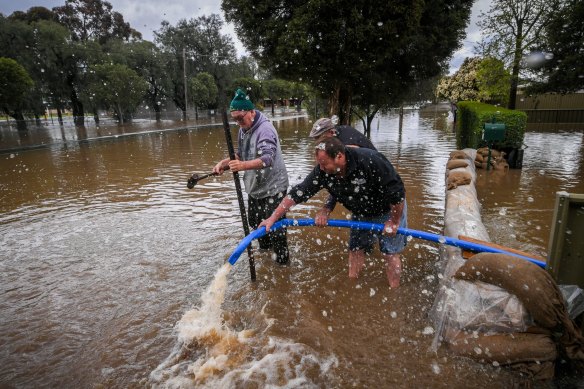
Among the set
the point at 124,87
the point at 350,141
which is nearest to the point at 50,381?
the point at 350,141

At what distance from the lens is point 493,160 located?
8992mm

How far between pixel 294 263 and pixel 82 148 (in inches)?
601

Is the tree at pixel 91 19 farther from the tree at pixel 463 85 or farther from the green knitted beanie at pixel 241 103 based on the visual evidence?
the green knitted beanie at pixel 241 103

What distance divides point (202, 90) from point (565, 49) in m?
27.6

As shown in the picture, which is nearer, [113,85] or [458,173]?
[458,173]

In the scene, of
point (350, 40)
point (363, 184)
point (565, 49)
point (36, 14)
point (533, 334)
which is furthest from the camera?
point (36, 14)

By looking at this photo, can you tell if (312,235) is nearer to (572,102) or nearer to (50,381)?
(50,381)

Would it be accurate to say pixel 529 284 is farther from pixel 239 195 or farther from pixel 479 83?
pixel 479 83

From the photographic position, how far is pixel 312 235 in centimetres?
539

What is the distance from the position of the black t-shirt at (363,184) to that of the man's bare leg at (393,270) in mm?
536

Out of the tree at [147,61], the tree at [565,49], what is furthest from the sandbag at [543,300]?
the tree at [147,61]

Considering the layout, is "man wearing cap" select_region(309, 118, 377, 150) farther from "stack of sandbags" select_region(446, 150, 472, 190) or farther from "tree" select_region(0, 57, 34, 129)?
"tree" select_region(0, 57, 34, 129)

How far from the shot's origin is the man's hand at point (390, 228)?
3.11 metres

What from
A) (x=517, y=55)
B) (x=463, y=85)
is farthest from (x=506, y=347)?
(x=463, y=85)
